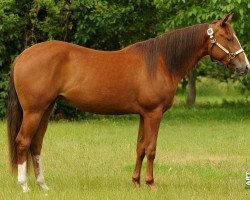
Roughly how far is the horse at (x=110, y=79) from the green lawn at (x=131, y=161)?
1.65ft

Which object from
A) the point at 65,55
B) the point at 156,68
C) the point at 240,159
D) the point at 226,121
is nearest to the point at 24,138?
the point at 65,55

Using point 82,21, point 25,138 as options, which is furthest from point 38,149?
point 82,21

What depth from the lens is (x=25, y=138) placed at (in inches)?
328

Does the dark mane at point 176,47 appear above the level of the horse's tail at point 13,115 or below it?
above

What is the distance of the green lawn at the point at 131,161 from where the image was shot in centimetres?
831

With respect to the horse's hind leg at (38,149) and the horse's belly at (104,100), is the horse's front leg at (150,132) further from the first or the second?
the horse's hind leg at (38,149)

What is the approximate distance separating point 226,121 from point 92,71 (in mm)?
11019

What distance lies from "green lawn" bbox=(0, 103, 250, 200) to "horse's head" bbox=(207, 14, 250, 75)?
1.71 meters

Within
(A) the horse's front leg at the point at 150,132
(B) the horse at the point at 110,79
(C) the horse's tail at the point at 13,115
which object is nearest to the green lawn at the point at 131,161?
(A) the horse's front leg at the point at 150,132

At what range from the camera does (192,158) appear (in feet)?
38.7

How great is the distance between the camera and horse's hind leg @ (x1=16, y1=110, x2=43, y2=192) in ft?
27.3

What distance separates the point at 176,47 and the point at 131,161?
10.8 ft

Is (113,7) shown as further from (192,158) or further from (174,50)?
(174,50)

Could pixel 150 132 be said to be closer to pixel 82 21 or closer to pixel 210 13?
pixel 210 13
